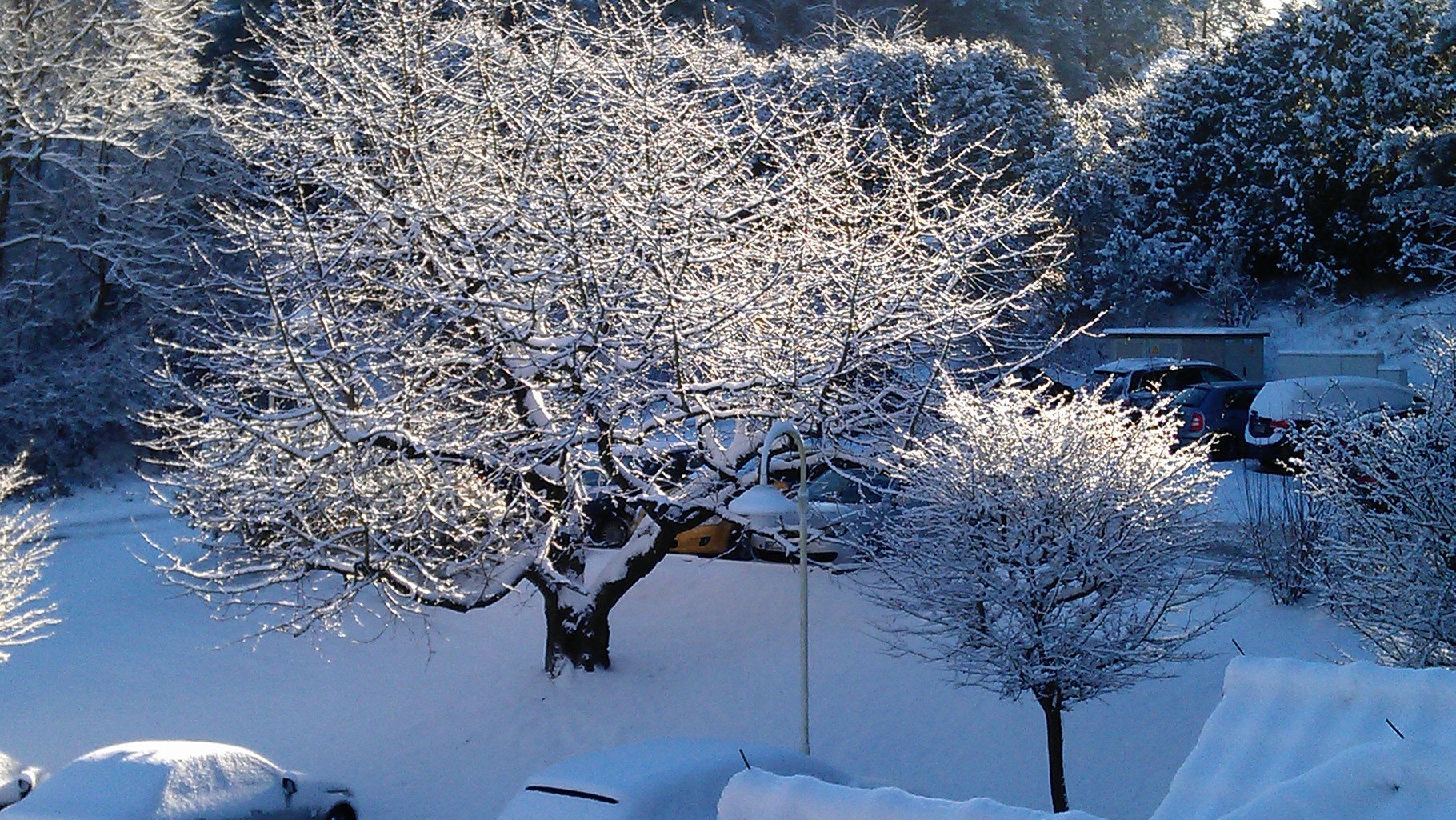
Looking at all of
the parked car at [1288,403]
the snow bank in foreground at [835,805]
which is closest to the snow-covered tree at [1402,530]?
the snow bank in foreground at [835,805]

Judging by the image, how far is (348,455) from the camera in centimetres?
1119

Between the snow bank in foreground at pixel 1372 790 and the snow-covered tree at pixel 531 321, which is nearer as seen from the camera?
the snow bank in foreground at pixel 1372 790

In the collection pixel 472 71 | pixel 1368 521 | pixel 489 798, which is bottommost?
pixel 489 798

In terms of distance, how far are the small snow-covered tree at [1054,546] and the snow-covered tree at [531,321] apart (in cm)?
186

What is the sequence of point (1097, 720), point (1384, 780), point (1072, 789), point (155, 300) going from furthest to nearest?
point (155, 300) < point (1097, 720) < point (1072, 789) < point (1384, 780)

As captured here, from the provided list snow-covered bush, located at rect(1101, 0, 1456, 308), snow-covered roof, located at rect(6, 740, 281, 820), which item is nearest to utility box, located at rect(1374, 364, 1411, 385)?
snow-covered bush, located at rect(1101, 0, 1456, 308)

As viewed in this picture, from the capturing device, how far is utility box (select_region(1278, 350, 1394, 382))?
23891mm

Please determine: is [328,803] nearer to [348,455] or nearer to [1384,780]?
[348,455]

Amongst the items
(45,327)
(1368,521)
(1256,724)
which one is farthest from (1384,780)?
(45,327)

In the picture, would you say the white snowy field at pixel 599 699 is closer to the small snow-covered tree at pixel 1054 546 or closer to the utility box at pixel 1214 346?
the small snow-covered tree at pixel 1054 546

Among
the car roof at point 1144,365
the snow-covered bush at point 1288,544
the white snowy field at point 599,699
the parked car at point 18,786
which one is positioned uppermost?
the car roof at point 1144,365

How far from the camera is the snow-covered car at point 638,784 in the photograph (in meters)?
6.13

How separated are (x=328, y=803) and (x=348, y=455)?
296cm

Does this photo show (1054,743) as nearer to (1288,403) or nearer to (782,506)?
(782,506)
